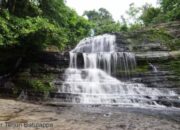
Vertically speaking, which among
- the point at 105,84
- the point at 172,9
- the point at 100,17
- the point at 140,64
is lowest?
the point at 105,84

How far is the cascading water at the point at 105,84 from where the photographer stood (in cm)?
1040

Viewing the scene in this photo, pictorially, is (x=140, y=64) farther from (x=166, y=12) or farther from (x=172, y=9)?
(x=166, y=12)

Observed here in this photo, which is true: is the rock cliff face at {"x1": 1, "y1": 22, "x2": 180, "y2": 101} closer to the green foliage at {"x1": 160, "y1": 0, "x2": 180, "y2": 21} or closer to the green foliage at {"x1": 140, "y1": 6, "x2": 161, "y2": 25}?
the green foliage at {"x1": 160, "y1": 0, "x2": 180, "y2": 21}

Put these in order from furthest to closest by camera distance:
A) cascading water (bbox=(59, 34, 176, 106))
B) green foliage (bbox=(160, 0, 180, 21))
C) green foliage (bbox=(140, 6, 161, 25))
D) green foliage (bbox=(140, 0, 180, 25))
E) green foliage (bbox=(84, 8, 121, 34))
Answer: green foliage (bbox=(84, 8, 121, 34)), green foliage (bbox=(140, 6, 161, 25)), green foliage (bbox=(140, 0, 180, 25)), green foliage (bbox=(160, 0, 180, 21)), cascading water (bbox=(59, 34, 176, 106))

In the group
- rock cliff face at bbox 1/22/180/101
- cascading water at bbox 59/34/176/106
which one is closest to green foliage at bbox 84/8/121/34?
rock cliff face at bbox 1/22/180/101

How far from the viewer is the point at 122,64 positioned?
47.4 ft

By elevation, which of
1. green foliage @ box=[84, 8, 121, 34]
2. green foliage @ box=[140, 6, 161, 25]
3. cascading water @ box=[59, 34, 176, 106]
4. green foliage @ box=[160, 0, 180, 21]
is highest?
green foliage @ box=[84, 8, 121, 34]

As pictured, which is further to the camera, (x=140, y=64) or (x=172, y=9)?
(x=172, y=9)

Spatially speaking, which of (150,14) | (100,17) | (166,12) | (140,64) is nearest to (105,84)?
(140,64)

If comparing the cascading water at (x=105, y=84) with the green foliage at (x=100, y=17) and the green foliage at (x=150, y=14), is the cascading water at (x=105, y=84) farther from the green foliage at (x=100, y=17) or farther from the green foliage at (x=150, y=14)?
the green foliage at (x=100, y=17)

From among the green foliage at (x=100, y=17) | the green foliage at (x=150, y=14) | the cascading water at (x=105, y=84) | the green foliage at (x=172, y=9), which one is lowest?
the cascading water at (x=105, y=84)

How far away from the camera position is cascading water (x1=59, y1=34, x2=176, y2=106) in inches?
409

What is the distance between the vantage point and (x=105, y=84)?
11930 millimetres

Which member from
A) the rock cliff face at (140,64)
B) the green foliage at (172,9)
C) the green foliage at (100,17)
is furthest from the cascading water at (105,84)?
the green foliage at (100,17)
